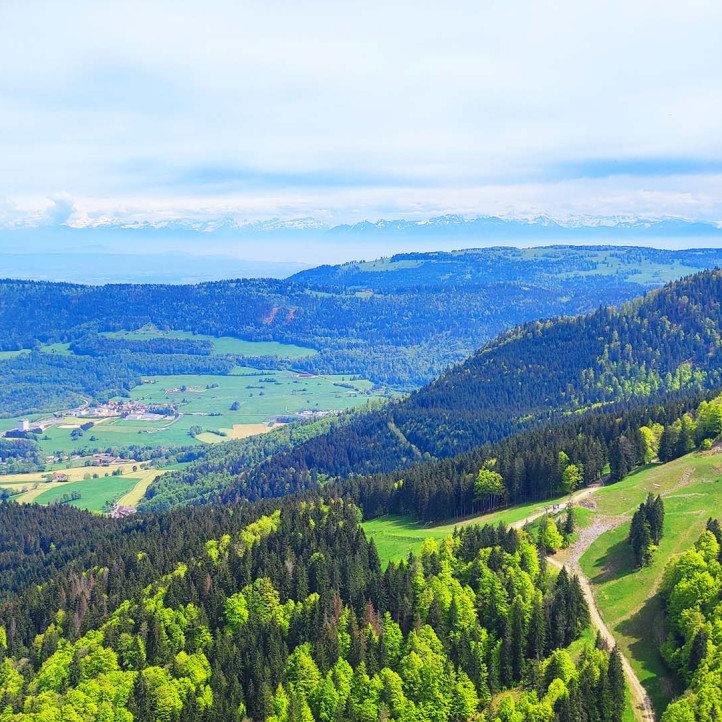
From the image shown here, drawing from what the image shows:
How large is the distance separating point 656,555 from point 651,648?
18226mm

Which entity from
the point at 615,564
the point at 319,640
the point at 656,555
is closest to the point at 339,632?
the point at 319,640

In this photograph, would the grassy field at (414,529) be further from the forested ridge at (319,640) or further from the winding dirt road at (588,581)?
the forested ridge at (319,640)

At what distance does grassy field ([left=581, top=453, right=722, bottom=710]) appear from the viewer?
3784 inches

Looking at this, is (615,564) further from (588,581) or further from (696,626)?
(696,626)

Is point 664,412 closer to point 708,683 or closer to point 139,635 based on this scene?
point 708,683

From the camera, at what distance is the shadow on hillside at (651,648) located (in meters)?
89.4

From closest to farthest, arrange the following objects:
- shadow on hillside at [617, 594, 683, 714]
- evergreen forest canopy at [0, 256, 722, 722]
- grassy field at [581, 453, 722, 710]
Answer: shadow on hillside at [617, 594, 683, 714] → evergreen forest canopy at [0, 256, 722, 722] → grassy field at [581, 453, 722, 710]

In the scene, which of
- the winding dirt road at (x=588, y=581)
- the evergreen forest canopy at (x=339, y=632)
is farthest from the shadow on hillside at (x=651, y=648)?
the evergreen forest canopy at (x=339, y=632)

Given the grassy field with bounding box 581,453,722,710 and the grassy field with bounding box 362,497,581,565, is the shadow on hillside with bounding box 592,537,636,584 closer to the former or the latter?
the grassy field with bounding box 581,453,722,710

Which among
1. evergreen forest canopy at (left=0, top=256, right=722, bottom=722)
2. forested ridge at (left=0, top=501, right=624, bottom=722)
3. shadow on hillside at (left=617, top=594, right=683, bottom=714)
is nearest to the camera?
shadow on hillside at (left=617, top=594, right=683, bottom=714)

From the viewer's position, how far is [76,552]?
180 metres

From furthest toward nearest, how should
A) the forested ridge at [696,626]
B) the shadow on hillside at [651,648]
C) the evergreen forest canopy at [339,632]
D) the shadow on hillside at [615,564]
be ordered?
the shadow on hillside at [615,564] < the evergreen forest canopy at [339,632] < the shadow on hillside at [651,648] < the forested ridge at [696,626]

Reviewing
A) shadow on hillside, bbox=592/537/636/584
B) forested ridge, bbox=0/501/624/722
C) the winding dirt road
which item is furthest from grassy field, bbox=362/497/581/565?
shadow on hillside, bbox=592/537/636/584

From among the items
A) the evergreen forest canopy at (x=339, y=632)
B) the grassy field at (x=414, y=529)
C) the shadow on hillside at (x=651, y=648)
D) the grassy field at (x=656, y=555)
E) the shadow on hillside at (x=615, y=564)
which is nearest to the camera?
the shadow on hillside at (x=651, y=648)
